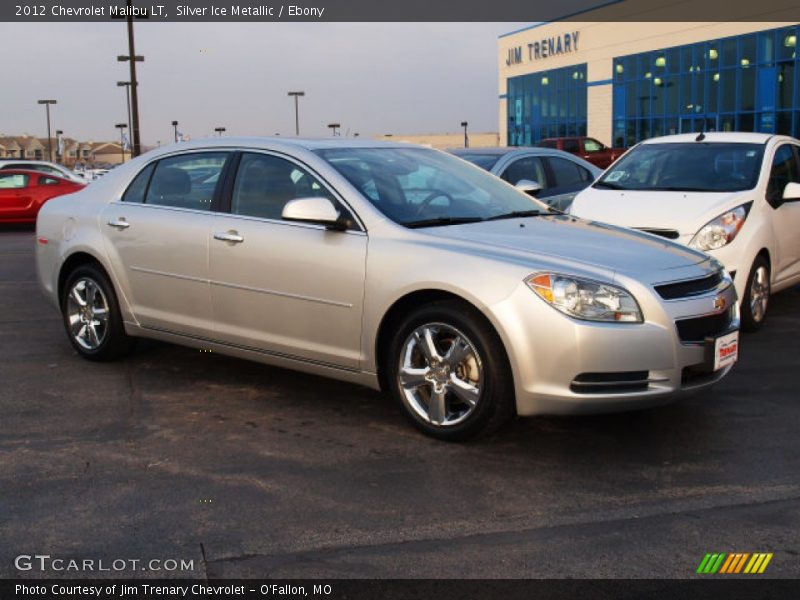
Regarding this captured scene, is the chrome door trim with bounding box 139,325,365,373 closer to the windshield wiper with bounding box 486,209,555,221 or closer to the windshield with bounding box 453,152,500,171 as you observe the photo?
the windshield wiper with bounding box 486,209,555,221

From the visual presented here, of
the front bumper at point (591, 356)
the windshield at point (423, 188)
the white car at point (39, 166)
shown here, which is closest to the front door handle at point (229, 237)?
the windshield at point (423, 188)

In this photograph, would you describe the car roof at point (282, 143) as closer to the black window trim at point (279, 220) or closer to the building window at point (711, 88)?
the black window trim at point (279, 220)

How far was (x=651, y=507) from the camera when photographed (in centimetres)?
397

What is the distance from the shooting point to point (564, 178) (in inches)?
445

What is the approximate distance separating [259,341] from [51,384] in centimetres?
159

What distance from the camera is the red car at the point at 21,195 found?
20609 mm

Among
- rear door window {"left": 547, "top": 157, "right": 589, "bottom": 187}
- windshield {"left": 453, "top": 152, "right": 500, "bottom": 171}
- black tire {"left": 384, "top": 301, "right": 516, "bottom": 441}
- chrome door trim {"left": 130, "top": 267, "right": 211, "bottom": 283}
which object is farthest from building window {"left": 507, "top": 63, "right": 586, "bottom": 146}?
black tire {"left": 384, "top": 301, "right": 516, "bottom": 441}

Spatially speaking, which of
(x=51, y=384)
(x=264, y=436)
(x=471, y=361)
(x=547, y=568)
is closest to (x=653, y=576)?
(x=547, y=568)

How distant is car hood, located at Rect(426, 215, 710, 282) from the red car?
57.3 ft

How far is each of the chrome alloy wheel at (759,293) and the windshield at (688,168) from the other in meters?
0.77

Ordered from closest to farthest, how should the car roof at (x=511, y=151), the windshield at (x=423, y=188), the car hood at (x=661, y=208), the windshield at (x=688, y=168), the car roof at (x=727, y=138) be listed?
the windshield at (x=423, y=188) < the car hood at (x=661, y=208) < the windshield at (x=688, y=168) < the car roof at (x=727, y=138) < the car roof at (x=511, y=151)

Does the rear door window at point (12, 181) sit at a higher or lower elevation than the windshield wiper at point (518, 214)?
higher

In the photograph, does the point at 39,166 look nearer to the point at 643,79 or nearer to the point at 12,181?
the point at 12,181

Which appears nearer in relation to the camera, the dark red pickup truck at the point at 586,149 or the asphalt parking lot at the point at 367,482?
the asphalt parking lot at the point at 367,482
